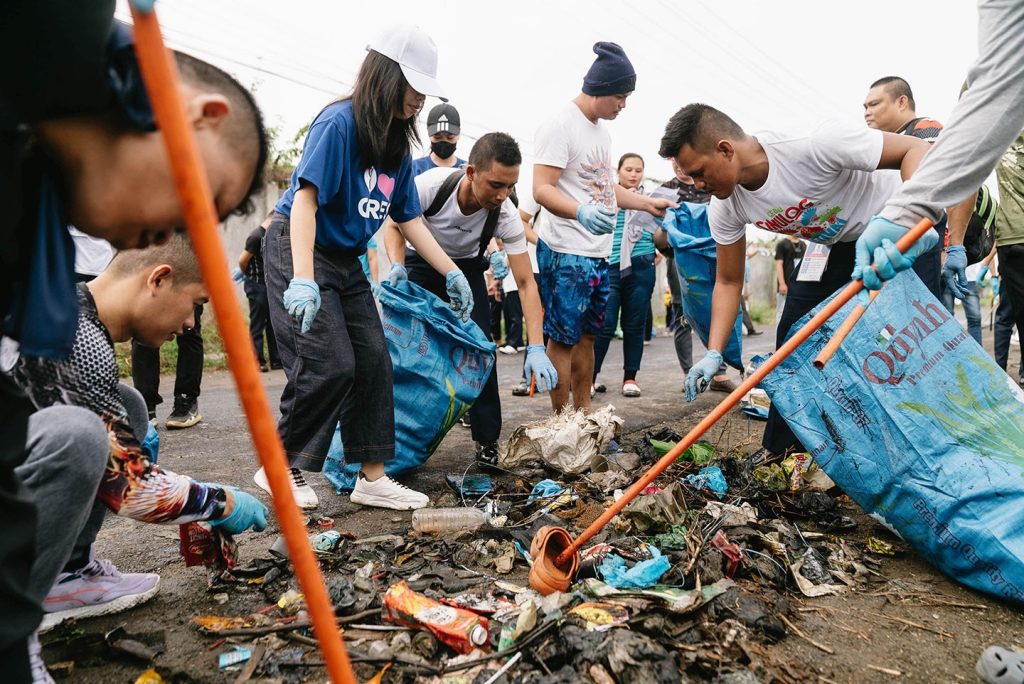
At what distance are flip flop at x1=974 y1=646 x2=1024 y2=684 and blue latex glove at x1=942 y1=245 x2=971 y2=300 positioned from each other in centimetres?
258

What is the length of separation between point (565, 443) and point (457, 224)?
1369 mm

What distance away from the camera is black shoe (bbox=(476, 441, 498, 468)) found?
355 centimetres

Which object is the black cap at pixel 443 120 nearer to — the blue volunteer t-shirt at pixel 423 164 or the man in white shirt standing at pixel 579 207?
the blue volunteer t-shirt at pixel 423 164

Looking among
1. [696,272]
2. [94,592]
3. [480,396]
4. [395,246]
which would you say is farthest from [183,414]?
[696,272]

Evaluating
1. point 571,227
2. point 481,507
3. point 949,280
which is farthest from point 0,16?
point 949,280

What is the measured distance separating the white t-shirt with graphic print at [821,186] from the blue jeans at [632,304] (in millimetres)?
2379

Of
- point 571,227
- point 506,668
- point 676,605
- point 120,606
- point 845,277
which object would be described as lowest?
point 120,606

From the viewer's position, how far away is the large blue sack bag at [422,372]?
3.20 m

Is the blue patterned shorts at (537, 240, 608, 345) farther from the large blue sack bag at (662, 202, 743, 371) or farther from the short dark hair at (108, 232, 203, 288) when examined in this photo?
the short dark hair at (108, 232, 203, 288)

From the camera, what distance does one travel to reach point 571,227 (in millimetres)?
3947

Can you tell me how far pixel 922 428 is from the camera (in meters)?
2.20

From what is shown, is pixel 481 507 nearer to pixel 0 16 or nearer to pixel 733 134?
pixel 733 134

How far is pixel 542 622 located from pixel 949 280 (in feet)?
11.2

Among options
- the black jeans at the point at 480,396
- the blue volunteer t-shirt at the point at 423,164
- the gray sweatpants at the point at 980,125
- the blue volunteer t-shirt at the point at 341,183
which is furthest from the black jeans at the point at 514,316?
the gray sweatpants at the point at 980,125
